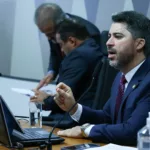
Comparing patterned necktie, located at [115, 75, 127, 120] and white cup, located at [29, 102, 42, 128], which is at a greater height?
patterned necktie, located at [115, 75, 127, 120]

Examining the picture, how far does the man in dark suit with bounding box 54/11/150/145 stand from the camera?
190cm

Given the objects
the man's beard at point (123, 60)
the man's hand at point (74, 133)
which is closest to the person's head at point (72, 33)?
the man's beard at point (123, 60)

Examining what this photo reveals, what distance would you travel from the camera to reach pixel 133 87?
2000 millimetres

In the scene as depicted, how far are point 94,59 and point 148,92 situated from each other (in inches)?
39.0

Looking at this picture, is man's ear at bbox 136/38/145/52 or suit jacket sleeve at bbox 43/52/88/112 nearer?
man's ear at bbox 136/38/145/52

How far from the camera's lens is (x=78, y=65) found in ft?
9.34

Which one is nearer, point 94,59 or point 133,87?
point 133,87

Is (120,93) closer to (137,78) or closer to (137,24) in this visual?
(137,78)

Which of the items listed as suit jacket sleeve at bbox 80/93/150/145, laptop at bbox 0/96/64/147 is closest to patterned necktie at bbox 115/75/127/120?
suit jacket sleeve at bbox 80/93/150/145

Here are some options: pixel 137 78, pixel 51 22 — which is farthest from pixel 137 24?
pixel 51 22

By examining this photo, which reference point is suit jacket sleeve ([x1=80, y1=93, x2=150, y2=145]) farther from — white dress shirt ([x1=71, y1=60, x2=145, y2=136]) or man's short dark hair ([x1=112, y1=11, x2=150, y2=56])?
man's short dark hair ([x1=112, y1=11, x2=150, y2=56])

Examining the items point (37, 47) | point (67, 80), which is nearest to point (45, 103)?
point (67, 80)

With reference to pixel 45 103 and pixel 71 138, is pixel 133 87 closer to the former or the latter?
pixel 71 138

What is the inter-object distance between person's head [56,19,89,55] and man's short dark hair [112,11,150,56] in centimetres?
90
